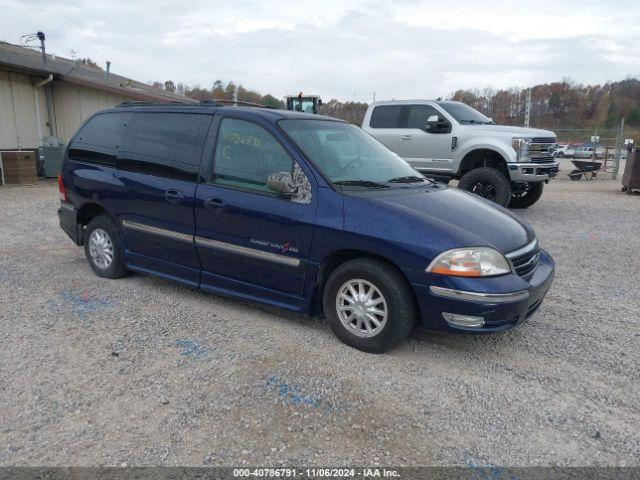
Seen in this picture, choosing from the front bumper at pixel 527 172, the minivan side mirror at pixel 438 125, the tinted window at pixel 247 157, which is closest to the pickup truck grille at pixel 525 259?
the tinted window at pixel 247 157

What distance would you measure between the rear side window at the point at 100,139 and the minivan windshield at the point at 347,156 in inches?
77.2

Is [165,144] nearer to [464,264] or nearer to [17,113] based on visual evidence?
[464,264]

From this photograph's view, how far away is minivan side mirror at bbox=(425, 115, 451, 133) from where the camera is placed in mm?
9703

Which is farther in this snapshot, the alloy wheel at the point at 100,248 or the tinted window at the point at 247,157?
the alloy wheel at the point at 100,248

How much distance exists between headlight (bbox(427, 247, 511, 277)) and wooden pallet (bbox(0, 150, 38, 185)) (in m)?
13.5

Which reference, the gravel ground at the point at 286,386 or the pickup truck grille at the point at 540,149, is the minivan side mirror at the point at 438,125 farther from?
the gravel ground at the point at 286,386

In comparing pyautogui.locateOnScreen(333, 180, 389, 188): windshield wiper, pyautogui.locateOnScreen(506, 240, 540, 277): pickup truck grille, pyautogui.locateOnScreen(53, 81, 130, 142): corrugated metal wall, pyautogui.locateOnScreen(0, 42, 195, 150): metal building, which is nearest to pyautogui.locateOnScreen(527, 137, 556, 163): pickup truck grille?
pyautogui.locateOnScreen(506, 240, 540, 277): pickup truck grille

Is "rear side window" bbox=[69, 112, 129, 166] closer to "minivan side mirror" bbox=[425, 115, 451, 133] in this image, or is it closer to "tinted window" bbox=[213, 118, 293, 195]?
"tinted window" bbox=[213, 118, 293, 195]

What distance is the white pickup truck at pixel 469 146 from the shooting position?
919 centimetres

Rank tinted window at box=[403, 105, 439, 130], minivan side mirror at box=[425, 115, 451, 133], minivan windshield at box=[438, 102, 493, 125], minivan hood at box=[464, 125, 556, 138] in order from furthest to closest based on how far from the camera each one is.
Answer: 1. tinted window at box=[403, 105, 439, 130]
2. minivan windshield at box=[438, 102, 493, 125]
3. minivan side mirror at box=[425, 115, 451, 133]
4. minivan hood at box=[464, 125, 556, 138]

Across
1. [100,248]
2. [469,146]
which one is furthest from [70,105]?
[100,248]

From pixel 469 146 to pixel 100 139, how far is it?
6621mm

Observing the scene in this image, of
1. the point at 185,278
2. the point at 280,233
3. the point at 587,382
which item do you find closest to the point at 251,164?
the point at 280,233

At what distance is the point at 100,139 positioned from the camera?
5.29 metres
